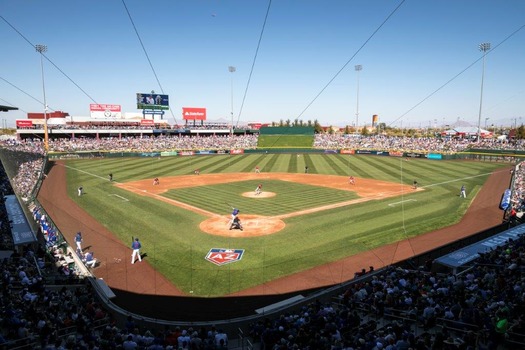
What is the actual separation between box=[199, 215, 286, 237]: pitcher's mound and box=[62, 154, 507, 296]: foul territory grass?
64 centimetres

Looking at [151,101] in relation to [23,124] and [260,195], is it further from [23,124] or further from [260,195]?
[260,195]

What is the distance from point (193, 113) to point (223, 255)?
81764mm

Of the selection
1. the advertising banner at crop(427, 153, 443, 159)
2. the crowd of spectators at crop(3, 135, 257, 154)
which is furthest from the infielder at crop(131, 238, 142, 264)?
the advertising banner at crop(427, 153, 443, 159)

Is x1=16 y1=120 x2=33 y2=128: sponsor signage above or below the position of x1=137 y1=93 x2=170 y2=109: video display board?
below

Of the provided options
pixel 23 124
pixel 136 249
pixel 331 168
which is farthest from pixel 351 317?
pixel 23 124

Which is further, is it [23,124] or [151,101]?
[151,101]

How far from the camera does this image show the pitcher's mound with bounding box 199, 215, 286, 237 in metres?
20.6

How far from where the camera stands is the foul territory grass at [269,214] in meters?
16.0

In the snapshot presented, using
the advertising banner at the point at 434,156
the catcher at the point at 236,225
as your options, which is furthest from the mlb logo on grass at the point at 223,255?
the advertising banner at the point at 434,156

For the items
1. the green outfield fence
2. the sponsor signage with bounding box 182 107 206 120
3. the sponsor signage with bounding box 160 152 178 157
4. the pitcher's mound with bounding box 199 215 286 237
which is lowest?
the pitcher's mound with bounding box 199 215 286 237

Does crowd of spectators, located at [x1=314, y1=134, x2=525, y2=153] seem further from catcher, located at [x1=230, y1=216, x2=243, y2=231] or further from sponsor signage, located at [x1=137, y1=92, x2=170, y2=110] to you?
catcher, located at [x1=230, y1=216, x2=243, y2=231]

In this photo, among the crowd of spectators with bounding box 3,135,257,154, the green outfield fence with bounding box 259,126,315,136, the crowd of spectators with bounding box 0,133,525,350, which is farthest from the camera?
the green outfield fence with bounding box 259,126,315,136

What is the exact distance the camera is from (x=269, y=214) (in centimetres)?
2484

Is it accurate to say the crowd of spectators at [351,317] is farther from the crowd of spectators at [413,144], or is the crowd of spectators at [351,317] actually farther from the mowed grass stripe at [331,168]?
the crowd of spectators at [413,144]
